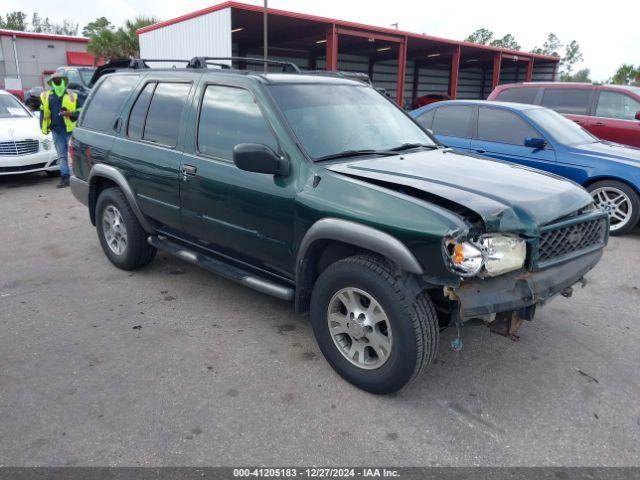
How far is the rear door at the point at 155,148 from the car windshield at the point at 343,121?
40.3 inches

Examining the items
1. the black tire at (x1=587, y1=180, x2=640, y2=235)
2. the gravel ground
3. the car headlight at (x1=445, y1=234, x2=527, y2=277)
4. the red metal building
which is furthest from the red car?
the red metal building

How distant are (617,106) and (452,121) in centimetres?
327

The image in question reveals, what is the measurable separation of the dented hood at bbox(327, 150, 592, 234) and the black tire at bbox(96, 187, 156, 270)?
233 cm

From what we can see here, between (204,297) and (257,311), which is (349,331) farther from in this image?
(204,297)

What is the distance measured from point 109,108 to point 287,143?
2483mm

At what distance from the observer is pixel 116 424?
8.95ft

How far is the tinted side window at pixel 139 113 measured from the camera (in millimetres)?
4426

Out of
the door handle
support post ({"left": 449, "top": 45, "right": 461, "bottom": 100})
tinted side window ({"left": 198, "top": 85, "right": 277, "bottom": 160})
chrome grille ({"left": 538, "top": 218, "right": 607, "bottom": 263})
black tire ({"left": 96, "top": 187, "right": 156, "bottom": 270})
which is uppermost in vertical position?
support post ({"left": 449, "top": 45, "right": 461, "bottom": 100})

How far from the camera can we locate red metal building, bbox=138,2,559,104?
16312mm

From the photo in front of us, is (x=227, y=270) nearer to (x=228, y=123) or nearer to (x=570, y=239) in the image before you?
(x=228, y=123)

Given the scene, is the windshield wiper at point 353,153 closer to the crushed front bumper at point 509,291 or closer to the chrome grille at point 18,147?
the crushed front bumper at point 509,291

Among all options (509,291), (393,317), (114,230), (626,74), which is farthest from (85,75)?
(626,74)

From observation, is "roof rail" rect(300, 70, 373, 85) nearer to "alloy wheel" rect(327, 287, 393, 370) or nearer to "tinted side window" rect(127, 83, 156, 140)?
"tinted side window" rect(127, 83, 156, 140)

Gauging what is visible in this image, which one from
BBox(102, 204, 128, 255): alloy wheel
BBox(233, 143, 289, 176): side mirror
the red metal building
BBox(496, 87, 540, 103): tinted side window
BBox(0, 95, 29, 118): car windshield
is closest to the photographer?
BBox(233, 143, 289, 176): side mirror
